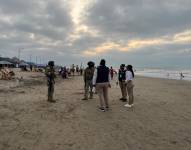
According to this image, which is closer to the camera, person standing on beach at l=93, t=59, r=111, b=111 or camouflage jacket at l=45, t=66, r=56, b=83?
person standing on beach at l=93, t=59, r=111, b=111

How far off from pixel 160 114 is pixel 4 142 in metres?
5.95

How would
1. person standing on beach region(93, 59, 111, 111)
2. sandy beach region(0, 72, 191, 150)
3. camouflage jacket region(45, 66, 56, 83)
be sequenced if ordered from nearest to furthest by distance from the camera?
sandy beach region(0, 72, 191, 150) → person standing on beach region(93, 59, 111, 111) → camouflage jacket region(45, 66, 56, 83)

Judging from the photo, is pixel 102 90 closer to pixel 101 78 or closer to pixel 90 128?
pixel 101 78

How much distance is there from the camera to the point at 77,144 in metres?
6.23

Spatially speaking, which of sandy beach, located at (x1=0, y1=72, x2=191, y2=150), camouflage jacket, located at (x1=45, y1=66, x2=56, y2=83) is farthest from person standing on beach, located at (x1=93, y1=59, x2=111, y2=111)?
camouflage jacket, located at (x1=45, y1=66, x2=56, y2=83)

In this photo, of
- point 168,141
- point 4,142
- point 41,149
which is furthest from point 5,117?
point 168,141

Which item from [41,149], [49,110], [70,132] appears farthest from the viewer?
[49,110]

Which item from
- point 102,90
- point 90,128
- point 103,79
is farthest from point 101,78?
point 90,128

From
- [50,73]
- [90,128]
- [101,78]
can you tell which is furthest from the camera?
[50,73]

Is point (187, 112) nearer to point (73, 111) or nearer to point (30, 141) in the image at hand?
point (73, 111)

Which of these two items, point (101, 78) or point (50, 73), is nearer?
point (101, 78)

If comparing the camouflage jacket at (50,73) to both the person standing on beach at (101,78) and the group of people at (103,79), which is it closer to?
the group of people at (103,79)

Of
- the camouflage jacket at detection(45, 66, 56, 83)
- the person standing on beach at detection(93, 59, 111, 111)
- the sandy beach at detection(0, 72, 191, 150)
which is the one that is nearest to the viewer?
the sandy beach at detection(0, 72, 191, 150)

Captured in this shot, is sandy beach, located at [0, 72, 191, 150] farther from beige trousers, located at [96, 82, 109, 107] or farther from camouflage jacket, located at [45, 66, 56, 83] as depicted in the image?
camouflage jacket, located at [45, 66, 56, 83]
